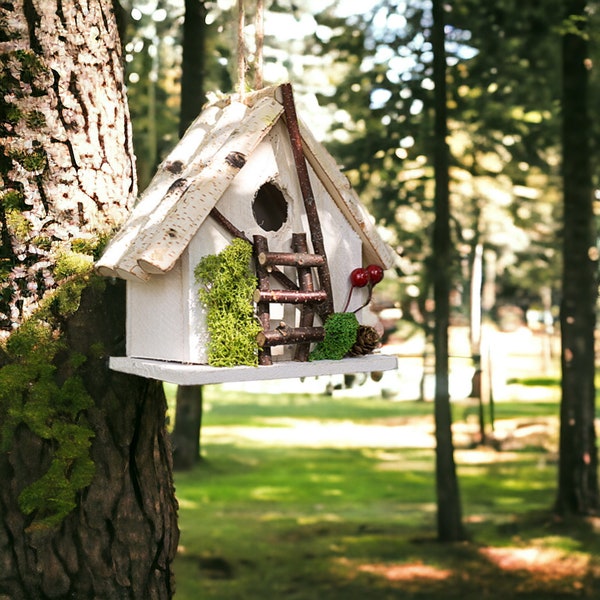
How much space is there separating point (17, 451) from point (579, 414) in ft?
29.8

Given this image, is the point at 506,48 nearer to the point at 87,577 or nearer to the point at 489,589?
the point at 489,589

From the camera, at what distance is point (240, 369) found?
2439mm

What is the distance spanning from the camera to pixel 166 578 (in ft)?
9.70

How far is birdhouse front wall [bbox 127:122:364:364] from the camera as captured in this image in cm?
259

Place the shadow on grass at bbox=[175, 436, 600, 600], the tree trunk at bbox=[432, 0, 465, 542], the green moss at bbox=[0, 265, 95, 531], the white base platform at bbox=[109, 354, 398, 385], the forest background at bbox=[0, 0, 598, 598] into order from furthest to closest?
the tree trunk at bbox=[432, 0, 465, 542] < the shadow on grass at bbox=[175, 436, 600, 600] < the forest background at bbox=[0, 0, 598, 598] < the green moss at bbox=[0, 265, 95, 531] < the white base platform at bbox=[109, 354, 398, 385]

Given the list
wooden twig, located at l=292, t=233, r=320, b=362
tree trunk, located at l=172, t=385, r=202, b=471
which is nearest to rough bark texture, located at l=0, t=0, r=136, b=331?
wooden twig, located at l=292, t=233, r=320, b=362

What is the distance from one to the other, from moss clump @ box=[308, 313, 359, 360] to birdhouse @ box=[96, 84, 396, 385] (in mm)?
22

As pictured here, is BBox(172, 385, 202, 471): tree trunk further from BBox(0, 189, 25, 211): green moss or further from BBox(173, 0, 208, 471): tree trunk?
BBox(0, 189, 25, 211): green moss

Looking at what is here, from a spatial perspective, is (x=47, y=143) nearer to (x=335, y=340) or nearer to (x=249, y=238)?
(x=249, y=238)

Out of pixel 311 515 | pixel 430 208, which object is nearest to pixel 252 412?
pixel 311 515

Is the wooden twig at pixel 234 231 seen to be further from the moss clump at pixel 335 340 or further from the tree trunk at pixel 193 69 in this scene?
the tree trunk at pixel 193 69

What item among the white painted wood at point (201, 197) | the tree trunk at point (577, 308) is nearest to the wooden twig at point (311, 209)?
the white painted wood at point (201, 197)

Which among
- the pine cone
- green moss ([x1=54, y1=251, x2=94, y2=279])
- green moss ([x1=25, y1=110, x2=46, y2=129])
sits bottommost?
the pine cone

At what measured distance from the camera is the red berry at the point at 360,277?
296cm
